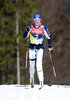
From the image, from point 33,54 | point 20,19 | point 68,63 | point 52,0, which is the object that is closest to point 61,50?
point 68,63

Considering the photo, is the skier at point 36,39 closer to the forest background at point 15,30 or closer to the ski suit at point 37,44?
the ski suit at point 37,44

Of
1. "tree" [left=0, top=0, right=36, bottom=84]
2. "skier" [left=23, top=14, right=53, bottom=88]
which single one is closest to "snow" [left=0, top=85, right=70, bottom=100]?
"skier" [left=23, top=14, right=53, bottom=88]

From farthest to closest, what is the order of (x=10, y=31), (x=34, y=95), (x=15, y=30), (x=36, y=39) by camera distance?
(x=10, y=31), (x=15, y=30), (x=36, y=39), (x=34, y=95)

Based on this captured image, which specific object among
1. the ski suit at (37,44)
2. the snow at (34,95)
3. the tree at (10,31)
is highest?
the tree at (10,31)

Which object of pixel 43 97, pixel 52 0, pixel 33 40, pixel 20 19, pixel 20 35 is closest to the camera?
pixel 43 97

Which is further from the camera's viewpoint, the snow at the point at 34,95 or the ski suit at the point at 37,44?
the ski suit at the point at 37,44

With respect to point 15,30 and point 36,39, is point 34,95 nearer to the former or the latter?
point 36,39

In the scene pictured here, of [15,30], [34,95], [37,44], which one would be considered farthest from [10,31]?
[34,95]

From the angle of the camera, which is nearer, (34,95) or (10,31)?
(34,95)

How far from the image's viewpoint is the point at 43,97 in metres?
6.01

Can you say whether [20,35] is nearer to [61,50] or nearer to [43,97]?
[61,50]

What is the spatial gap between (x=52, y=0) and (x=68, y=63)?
5054 millimetres

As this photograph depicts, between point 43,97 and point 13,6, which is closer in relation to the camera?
point 43,97

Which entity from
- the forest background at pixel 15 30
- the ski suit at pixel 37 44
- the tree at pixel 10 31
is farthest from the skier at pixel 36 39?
the tree at pixel 10 31
